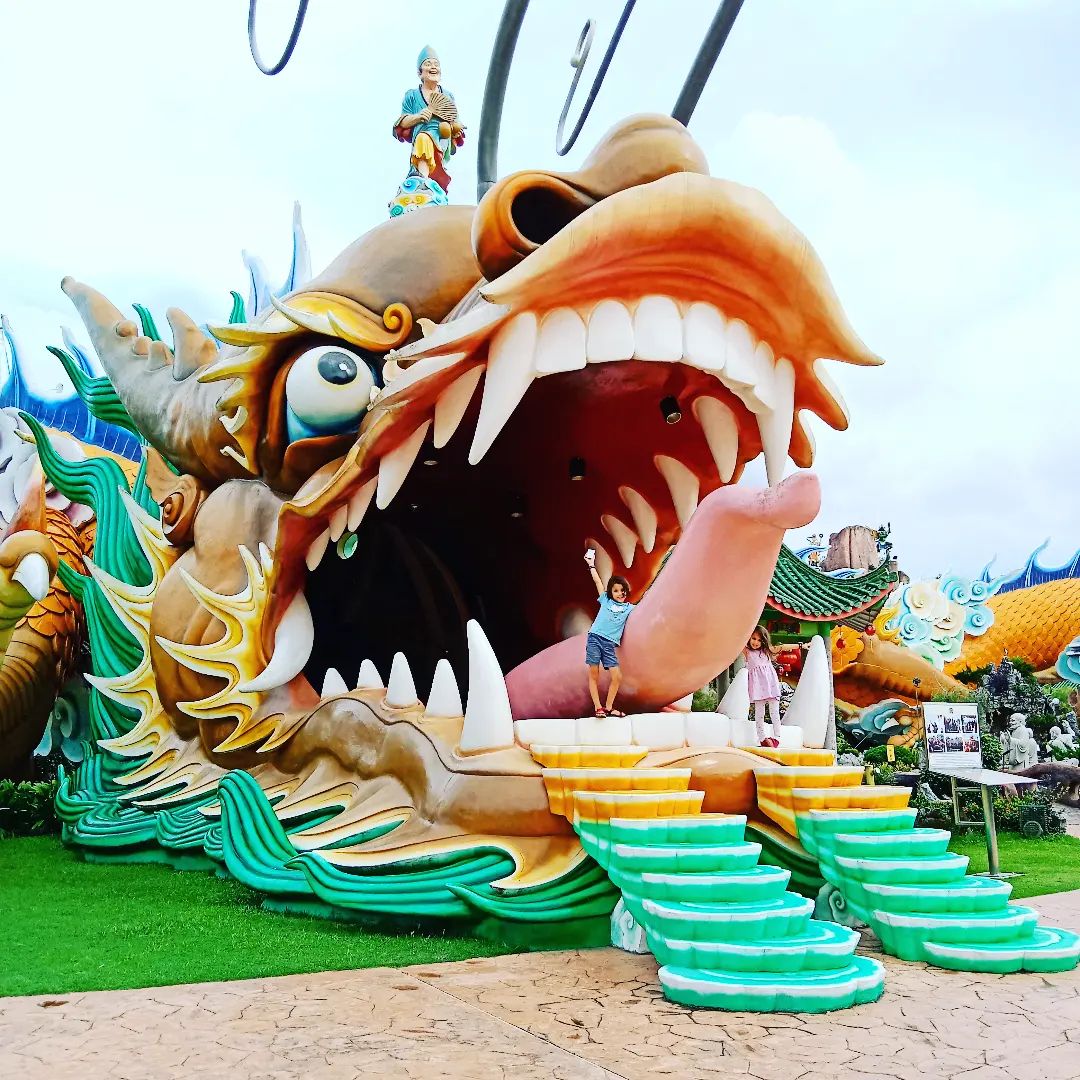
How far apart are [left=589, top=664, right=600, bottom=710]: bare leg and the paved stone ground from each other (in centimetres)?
94

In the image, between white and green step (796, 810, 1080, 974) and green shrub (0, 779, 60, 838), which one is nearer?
white and green step (796, 810, 1080, 974)

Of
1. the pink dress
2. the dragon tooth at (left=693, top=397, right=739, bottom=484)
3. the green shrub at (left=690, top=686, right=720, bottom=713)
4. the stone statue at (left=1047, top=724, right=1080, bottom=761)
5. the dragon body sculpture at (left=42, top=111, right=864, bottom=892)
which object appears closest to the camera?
the dragon body sculpture at (left=42, top=111, right=864, bottom=892)

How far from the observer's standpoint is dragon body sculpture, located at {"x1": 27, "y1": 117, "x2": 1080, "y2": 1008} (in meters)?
3.30

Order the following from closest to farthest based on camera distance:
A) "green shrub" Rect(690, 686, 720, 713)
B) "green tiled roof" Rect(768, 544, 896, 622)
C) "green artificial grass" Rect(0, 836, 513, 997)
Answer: "green artificial grass" Rect(0, 836, 513, 997) < "green shrub" Rect(690, 686, 720, 713) < "green tiled roof" Rect(768, 544, 896, 622)

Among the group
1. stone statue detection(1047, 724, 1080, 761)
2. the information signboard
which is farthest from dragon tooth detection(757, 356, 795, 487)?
stone statue detection(1047, 724, 1080, 761)

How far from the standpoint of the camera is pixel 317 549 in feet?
13.4

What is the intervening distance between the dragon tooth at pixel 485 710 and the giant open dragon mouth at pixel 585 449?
524 millimetres

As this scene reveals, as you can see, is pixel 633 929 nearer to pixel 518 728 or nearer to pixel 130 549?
pixel 518 728

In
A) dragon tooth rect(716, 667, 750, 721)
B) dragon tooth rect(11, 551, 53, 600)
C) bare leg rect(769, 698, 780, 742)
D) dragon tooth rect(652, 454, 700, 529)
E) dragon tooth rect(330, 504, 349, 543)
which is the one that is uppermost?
dragon tooth rect(652, 454, 700, 529)

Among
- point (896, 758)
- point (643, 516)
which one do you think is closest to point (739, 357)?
point (643, 516)

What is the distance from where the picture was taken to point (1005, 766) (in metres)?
10.8

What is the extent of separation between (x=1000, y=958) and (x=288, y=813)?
2.31 meters

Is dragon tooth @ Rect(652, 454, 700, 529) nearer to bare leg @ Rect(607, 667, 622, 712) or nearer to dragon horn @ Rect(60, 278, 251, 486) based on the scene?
bare leg @ Rect(607, 667, 622, 712)

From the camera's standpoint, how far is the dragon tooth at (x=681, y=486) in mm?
4199
